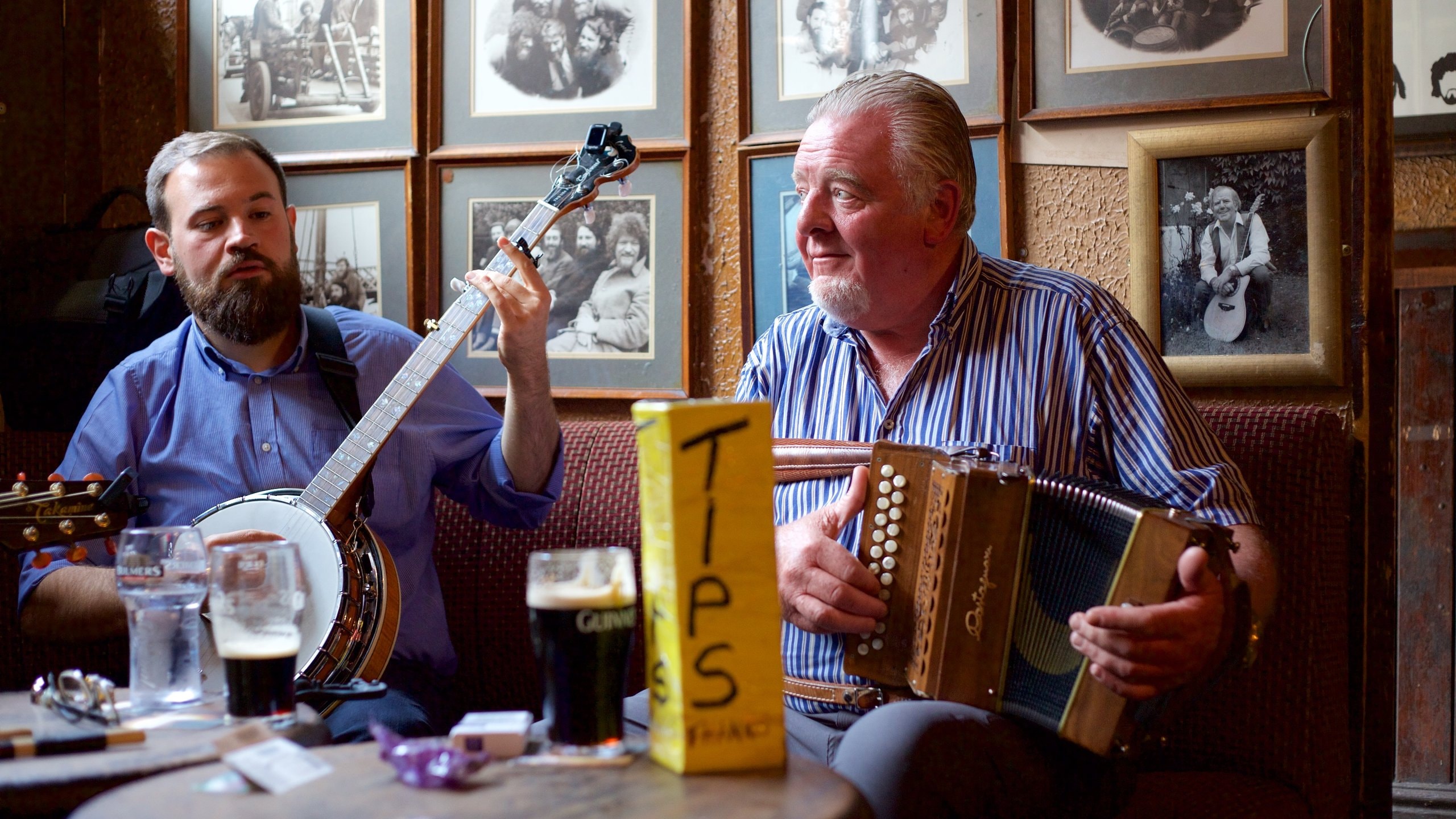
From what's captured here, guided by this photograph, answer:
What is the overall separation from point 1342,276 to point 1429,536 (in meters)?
1.16

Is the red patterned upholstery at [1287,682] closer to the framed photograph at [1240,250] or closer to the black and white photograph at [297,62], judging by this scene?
the framed photograph at [1240,250]

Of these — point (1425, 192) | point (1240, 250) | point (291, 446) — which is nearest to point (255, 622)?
point (291, 446)

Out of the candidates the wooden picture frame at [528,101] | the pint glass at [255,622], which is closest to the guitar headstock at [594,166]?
the wooden picture frame at [528,101]

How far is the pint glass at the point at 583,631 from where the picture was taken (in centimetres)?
107

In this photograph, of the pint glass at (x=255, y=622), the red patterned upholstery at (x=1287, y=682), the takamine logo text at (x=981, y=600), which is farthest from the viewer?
the red patterned upholstery at (x=1287, y=682)

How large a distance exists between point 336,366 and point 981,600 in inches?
52.8

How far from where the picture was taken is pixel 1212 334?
2.29 m

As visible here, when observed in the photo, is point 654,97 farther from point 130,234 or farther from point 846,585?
point 846,585

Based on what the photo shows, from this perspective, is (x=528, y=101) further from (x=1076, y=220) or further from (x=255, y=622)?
(x=255, y=622)

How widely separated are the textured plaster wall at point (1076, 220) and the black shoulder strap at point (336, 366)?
1.40 m

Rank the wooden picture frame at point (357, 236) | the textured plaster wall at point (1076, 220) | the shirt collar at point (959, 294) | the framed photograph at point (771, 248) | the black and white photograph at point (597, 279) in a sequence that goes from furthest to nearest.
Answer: the wooden picture frame at point (357, 236)
the black and white photograph at point (597, 279)
the framed photograph at point (771, 248)
the textured plaster wall at point (1076, 220)
the shirt collar at point (959, 294)

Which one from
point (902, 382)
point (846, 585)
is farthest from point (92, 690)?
point (902, 382)

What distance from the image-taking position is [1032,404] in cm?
187

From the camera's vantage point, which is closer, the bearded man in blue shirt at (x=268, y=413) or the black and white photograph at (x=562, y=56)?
the bearded man in blue shirt at (x=268, y=413)
